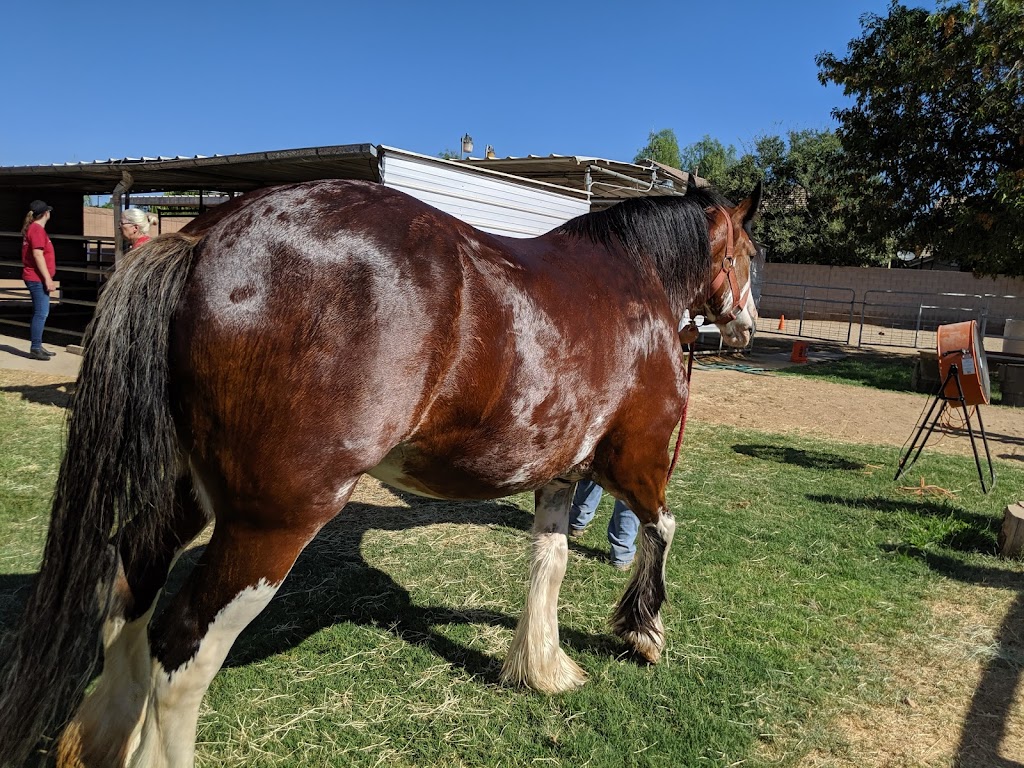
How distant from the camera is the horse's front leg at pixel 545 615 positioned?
9.68ft

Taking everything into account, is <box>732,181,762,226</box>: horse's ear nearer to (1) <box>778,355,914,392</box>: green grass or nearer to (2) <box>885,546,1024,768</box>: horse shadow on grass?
(2) <box>885,546,1024,768</box>: horse shadow on grass

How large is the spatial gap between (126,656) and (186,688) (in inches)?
20.9

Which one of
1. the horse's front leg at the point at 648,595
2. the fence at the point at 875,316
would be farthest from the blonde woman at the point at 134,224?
the fence at the point at 875,316

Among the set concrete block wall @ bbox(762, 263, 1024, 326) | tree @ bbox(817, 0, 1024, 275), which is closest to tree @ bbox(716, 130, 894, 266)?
concrete block wall @ bbox(762, 263, 1024, 326)

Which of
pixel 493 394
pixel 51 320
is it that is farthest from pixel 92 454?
pixel 51 320

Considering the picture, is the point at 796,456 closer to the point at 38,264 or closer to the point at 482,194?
the point at 482,194

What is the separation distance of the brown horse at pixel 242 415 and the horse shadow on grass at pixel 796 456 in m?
5.37

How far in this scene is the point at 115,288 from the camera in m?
1.91

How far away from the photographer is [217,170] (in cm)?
882

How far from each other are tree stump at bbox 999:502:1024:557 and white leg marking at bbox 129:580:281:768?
4.89m

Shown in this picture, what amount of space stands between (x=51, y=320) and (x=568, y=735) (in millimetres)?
14307

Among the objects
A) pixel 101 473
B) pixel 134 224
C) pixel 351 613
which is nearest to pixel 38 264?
pixel 134 224

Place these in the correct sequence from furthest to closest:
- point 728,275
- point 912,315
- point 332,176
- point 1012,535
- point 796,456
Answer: point 912,315, point 332,176, point 796,456, point 1012,535, point 728,275

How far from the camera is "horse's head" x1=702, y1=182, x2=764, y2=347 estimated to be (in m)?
3.57
